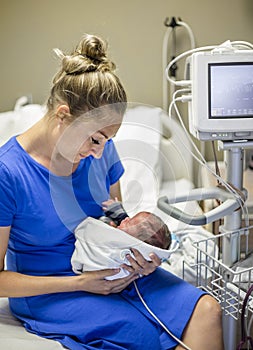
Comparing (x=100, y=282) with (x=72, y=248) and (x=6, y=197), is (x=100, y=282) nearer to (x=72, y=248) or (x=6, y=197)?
(x=72, y=248)

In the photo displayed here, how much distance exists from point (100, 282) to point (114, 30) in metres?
1.63

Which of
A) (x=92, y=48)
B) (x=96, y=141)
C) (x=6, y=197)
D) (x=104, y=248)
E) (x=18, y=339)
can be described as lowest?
(x=18, y=339)

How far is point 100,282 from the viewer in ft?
4.99

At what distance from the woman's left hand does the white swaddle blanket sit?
0.04 ft

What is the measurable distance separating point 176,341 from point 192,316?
83 mm

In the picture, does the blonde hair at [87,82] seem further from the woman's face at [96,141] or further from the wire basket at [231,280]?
the wire basket at [231,280]

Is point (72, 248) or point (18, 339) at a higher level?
point (72, 248)

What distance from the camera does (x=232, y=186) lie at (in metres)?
1.55

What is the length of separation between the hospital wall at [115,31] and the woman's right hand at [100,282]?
1.45 m

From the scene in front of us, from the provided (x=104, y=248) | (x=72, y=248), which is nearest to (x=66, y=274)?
(x=72, y=248)

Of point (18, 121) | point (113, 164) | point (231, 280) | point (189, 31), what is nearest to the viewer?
point (231, 280)

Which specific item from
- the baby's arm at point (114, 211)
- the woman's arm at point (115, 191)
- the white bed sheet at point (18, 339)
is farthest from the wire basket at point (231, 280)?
the white bed sheet at point (18, 339)

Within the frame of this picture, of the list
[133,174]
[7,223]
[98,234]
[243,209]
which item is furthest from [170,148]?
[7,223]

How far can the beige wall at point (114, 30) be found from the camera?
107 inches
